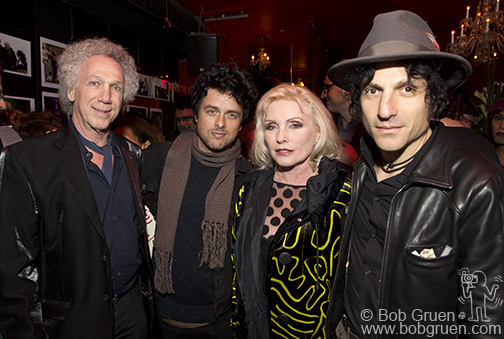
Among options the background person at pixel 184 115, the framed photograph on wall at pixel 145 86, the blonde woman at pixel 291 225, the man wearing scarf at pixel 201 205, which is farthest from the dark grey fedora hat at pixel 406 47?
the framed photograph on wall at pixel 145 86

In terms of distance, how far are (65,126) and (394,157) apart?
178cm

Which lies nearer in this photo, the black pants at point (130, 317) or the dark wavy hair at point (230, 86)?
the black pants at point (130, 317)

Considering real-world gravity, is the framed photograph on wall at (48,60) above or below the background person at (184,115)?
above

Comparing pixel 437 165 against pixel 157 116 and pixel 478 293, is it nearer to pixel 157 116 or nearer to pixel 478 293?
pixel 478 293

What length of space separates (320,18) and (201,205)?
667 cm

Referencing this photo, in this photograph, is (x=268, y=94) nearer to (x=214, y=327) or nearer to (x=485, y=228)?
(x=485, y=228)

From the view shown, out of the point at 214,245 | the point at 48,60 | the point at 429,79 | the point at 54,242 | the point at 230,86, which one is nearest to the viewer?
the point at 429,79

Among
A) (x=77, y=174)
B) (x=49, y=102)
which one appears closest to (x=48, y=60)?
(x=49, y=102)

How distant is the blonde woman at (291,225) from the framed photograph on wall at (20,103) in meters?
3.91

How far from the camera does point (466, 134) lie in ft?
6.25

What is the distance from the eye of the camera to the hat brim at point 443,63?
1.25 metres

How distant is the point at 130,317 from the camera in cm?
178

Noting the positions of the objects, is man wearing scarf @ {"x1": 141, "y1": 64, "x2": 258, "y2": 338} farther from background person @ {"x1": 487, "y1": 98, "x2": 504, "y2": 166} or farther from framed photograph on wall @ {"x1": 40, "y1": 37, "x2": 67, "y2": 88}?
framed photograph on wall @ {"x1": 40, "y1": 37, "x2": 67, "y2": 88}

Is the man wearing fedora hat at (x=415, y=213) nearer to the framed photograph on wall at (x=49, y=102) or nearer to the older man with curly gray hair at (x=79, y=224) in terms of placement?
the older man with curly gray hair at (x=79, y=224)
